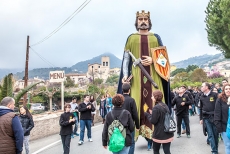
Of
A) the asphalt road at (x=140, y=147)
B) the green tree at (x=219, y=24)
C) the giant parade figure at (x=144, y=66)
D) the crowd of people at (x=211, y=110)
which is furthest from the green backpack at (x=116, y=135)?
the green tree at (x=219, y=24)

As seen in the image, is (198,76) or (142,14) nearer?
(142,14)

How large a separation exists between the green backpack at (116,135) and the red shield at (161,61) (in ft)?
8.79

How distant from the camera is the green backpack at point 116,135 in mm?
4340

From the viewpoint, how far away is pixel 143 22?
23.4 ft

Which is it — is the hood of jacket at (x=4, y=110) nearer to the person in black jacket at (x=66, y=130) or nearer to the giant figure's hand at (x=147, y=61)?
the person in black jacket at (x=66, y=130)

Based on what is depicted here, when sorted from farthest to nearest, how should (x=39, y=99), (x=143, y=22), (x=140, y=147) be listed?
(x=39, y=99)
(x=140, y=147)
(x=143, y=22)

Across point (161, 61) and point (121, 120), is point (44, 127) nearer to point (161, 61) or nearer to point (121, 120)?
point (161, 61)

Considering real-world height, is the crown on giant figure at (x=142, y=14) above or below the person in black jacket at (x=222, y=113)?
above

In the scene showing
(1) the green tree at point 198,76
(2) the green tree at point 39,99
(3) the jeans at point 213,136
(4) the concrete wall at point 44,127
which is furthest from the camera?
(1) the green tree at point 198,76

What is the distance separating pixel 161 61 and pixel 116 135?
309cm

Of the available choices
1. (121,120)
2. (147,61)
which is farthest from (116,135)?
(147,61)

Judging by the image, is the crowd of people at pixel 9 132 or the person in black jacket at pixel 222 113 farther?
the person in black jacket at pixel 222 113

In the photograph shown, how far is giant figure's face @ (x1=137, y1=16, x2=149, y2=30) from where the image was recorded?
23.4ft

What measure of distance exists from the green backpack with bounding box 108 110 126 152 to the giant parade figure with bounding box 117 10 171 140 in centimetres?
223
